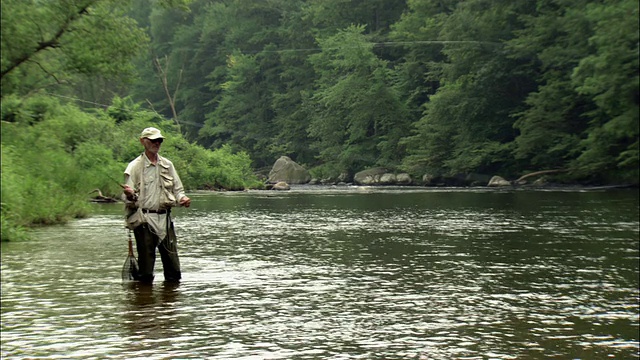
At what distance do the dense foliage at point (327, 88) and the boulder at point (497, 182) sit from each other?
1.96 metres

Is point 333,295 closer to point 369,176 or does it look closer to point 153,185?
point 153,185

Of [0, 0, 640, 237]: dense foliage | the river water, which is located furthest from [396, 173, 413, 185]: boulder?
the river water

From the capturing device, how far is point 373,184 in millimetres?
64938

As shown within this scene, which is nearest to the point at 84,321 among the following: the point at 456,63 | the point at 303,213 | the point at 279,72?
the point at 303,213

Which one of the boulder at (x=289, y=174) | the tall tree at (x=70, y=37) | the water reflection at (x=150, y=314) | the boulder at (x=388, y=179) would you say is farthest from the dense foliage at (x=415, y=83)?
the water reflection at (x=150, y=314)

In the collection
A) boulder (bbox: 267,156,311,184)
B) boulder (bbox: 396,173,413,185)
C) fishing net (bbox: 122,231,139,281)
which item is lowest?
fishing net (bbox: 122,231,139,281)

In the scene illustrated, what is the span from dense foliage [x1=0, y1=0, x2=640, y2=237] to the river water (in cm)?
599

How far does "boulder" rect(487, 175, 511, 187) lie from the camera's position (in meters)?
54.9

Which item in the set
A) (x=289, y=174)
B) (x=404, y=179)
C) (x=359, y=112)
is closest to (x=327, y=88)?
(x=359, y=112)

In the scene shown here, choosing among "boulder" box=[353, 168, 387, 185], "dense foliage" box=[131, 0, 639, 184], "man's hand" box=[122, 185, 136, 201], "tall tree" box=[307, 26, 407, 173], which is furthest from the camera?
"tall tree" box=[307, 26, 407, 173]

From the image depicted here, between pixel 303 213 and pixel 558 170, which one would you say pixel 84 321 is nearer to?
pixel 303 213

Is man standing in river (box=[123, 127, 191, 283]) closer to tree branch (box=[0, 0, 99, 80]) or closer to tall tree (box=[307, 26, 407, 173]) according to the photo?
tree branch (box=[0, 0, 99, 80])

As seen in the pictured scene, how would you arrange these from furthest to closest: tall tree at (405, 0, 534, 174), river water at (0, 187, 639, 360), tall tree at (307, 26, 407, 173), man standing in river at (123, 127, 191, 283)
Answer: tall tree at (307, 26, 407, 173) < tall tree at (405, 0, 534, 174) < man standing in river at (123, 127, 191, 283) < river water at (0, 187, 639, 360)

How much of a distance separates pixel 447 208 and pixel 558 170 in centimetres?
2286
